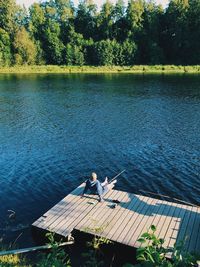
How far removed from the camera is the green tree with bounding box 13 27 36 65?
354 ft

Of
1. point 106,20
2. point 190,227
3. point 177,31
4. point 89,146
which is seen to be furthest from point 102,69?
point 190,227

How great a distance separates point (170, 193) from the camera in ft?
63.2

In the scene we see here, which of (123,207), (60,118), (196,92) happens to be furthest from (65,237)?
(196,92)

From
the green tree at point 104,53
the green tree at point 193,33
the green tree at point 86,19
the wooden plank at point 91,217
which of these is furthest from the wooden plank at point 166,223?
the green tree at point 86,19

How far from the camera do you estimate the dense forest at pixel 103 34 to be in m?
112

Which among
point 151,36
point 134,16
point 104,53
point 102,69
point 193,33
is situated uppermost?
point 134,16

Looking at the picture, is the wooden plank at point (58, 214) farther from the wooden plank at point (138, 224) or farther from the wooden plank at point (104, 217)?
the wooden plank at point (138, 224)

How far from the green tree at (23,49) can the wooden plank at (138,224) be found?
101586mm

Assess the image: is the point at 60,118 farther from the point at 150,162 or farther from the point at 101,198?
the point at 101,198

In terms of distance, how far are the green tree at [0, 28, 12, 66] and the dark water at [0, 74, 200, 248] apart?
6082 centimetres

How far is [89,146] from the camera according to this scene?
91.9ft

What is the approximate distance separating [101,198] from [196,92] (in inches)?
1836

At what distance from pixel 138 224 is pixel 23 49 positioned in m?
105

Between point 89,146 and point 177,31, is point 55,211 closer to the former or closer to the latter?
point 89,146
